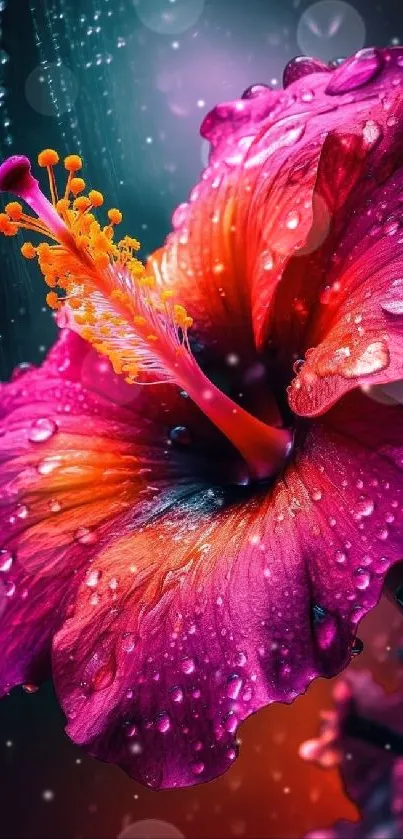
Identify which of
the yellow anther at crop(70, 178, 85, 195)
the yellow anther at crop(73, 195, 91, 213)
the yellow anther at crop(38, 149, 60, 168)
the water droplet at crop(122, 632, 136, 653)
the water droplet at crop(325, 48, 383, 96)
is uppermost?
the yellow anther at crop(38, 149, 60, 168)

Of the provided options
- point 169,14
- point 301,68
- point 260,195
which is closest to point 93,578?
point 260,195

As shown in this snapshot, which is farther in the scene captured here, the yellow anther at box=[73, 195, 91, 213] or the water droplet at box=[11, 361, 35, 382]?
the water droplet at box=[11, 361, 35, 382]

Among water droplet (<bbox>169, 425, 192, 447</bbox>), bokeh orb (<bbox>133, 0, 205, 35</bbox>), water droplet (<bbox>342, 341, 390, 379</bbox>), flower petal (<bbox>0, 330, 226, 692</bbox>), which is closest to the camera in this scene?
water droplet (<bbox>342, 341, 390, 379</bbox>)

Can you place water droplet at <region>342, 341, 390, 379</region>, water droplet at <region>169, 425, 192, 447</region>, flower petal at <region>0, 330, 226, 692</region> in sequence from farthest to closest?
water droplet at <region>169, 425, 192, 447</region>, flower petal at <region>0, 330, 226, 692</region>, water droplet at <region>342, 341, 390, 379</region>

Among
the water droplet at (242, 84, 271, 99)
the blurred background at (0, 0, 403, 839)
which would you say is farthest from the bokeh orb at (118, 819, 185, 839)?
the water droplet at (242, 84, 271, 99)

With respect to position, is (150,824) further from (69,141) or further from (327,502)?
(69,141)

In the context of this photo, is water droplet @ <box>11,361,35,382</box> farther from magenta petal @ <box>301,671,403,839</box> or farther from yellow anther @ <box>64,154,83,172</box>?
magenta petal @ <box>301,671,403,839</box>

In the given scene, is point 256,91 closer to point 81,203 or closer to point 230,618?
point 81,203

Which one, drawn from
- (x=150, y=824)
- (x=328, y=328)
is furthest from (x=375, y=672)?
(x=328, y=328)
